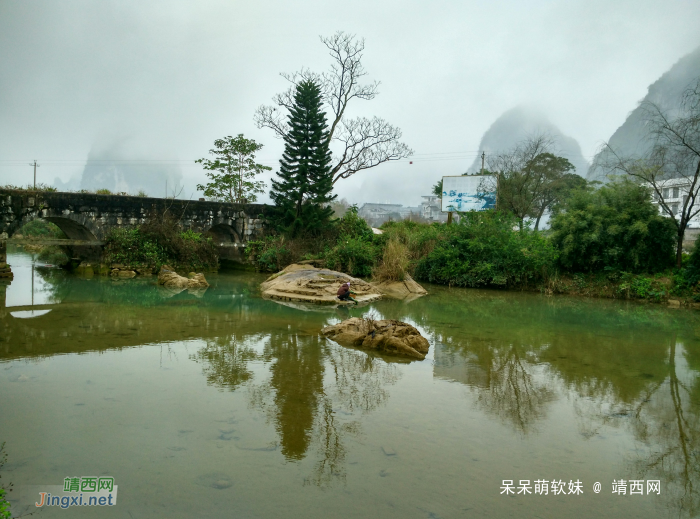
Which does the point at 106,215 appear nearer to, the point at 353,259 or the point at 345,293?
the point at 353,259

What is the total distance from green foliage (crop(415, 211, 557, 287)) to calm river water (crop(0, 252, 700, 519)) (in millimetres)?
7752

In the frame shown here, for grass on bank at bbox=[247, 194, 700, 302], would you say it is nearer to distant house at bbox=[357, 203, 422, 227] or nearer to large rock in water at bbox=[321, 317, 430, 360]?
large rock in water at bbox=[321, 317, 430, 360]

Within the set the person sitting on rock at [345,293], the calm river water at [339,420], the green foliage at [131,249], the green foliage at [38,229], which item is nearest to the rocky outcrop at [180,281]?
the green foliage at [131,249]

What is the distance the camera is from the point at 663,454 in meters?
3.93

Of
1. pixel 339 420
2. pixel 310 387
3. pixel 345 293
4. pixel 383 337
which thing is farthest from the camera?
pixel 345 293

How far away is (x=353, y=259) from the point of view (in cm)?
1767

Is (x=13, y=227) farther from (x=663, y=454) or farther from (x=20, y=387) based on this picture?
(x=663, y=454)

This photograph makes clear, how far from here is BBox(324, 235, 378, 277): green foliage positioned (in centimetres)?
1750

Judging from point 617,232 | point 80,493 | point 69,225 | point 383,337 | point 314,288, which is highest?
point 617,232

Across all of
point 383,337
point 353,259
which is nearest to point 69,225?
point 353,259

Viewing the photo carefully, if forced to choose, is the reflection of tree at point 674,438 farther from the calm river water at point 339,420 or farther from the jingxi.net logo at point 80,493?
the jingxi.net logo at point 80,493

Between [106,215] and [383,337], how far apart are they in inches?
563

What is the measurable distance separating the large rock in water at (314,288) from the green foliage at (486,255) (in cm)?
428

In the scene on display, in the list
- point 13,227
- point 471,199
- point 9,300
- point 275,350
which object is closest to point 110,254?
point 13,227
